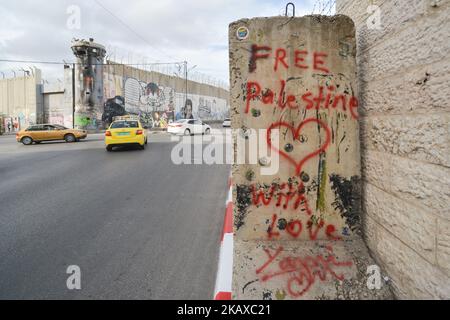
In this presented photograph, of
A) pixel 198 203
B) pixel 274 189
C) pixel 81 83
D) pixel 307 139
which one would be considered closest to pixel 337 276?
pixel 274 189

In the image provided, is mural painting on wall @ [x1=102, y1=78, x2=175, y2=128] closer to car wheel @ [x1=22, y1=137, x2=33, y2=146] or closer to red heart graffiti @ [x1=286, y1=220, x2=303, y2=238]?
car wheel @ [x1=22, y1=137, x2=33, y2=146]

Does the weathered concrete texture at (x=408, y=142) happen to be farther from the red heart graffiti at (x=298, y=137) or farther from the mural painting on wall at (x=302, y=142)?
the red heart graffiti at (x=298, y=137)

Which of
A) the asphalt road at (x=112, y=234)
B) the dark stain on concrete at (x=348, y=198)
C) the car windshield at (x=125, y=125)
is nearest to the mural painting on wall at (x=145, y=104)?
the car windshield at (x=125, y=125)

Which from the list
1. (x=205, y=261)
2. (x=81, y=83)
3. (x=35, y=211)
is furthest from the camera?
(x=81, y=83)

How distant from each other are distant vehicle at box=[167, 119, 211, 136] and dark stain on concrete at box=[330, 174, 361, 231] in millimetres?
20655

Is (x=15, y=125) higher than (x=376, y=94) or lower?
higher

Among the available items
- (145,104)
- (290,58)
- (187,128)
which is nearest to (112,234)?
(290,58)

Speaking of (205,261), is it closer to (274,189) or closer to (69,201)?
(274,189)

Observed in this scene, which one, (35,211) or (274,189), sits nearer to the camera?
(274,189)

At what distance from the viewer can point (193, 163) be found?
33.3 feet

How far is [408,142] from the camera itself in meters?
2.03

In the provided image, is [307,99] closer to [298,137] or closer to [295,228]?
[298,137]

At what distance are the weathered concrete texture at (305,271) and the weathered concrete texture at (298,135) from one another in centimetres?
2

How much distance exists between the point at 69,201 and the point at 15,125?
1247 inches
